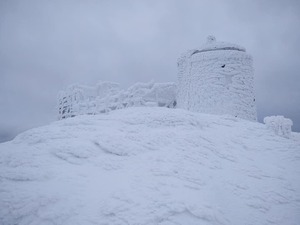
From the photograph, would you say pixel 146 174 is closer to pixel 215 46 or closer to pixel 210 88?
pixel 210 88

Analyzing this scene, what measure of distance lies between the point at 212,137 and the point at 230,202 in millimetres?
3633

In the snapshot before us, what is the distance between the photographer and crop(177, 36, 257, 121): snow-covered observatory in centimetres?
1584

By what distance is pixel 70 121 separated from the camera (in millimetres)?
10523

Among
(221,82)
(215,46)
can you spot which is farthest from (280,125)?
(215,46)

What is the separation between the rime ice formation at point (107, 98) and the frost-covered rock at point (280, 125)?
5.85 m

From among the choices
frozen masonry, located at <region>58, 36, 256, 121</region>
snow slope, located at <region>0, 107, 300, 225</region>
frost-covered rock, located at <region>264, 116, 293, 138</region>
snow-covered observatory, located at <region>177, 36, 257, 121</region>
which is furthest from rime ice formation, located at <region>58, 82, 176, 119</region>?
frost-covered rock, located at <region>264, 116, 293, 138</region>

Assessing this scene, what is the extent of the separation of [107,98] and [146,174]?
7948 mm

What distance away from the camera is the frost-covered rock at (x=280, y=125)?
1210 centimetres

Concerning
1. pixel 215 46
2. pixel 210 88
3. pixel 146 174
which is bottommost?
pixel 146 174

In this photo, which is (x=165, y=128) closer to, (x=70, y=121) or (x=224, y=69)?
(x=70, y=121)

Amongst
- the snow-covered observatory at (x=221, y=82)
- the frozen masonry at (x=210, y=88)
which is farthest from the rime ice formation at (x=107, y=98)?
the snow-covered observatory at (x=221, y=82)

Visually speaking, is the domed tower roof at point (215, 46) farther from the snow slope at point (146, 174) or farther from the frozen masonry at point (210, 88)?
the snow slope at point (146, 174)

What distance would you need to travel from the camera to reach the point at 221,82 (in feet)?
52.6

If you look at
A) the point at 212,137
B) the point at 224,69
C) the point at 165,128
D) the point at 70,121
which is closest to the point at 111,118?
the point at 70,121
